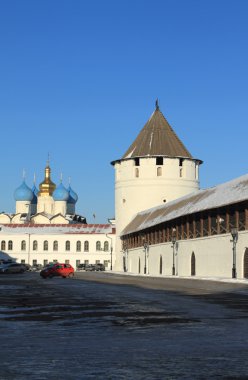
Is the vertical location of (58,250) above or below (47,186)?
below

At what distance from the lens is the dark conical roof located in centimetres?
8506

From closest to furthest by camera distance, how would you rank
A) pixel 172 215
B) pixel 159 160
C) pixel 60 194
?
pixel 172 215 < pixel 159 160 < pixel 60 194

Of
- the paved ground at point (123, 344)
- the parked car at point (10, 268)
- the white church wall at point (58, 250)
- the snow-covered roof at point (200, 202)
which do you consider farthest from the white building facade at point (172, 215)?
the paved ground at point (123, 344)

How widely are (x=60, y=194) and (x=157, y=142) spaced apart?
165 feet

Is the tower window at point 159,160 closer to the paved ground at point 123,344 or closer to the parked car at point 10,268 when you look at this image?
the parked car at point 10,268

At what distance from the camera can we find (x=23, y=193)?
134875mm

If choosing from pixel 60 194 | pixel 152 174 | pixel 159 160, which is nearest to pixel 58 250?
pixel 60 194

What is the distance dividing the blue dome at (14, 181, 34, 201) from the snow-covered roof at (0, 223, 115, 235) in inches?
806

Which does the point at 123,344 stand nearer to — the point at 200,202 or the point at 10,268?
the point at 200,202

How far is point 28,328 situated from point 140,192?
73343 mm

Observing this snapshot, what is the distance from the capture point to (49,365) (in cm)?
764

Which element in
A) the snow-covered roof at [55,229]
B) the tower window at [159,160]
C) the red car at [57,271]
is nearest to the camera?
the red car at [57,271]

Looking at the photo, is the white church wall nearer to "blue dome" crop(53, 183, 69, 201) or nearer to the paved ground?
"blue dome" crop(53, 183, 69, 201)

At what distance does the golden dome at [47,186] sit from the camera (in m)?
135
